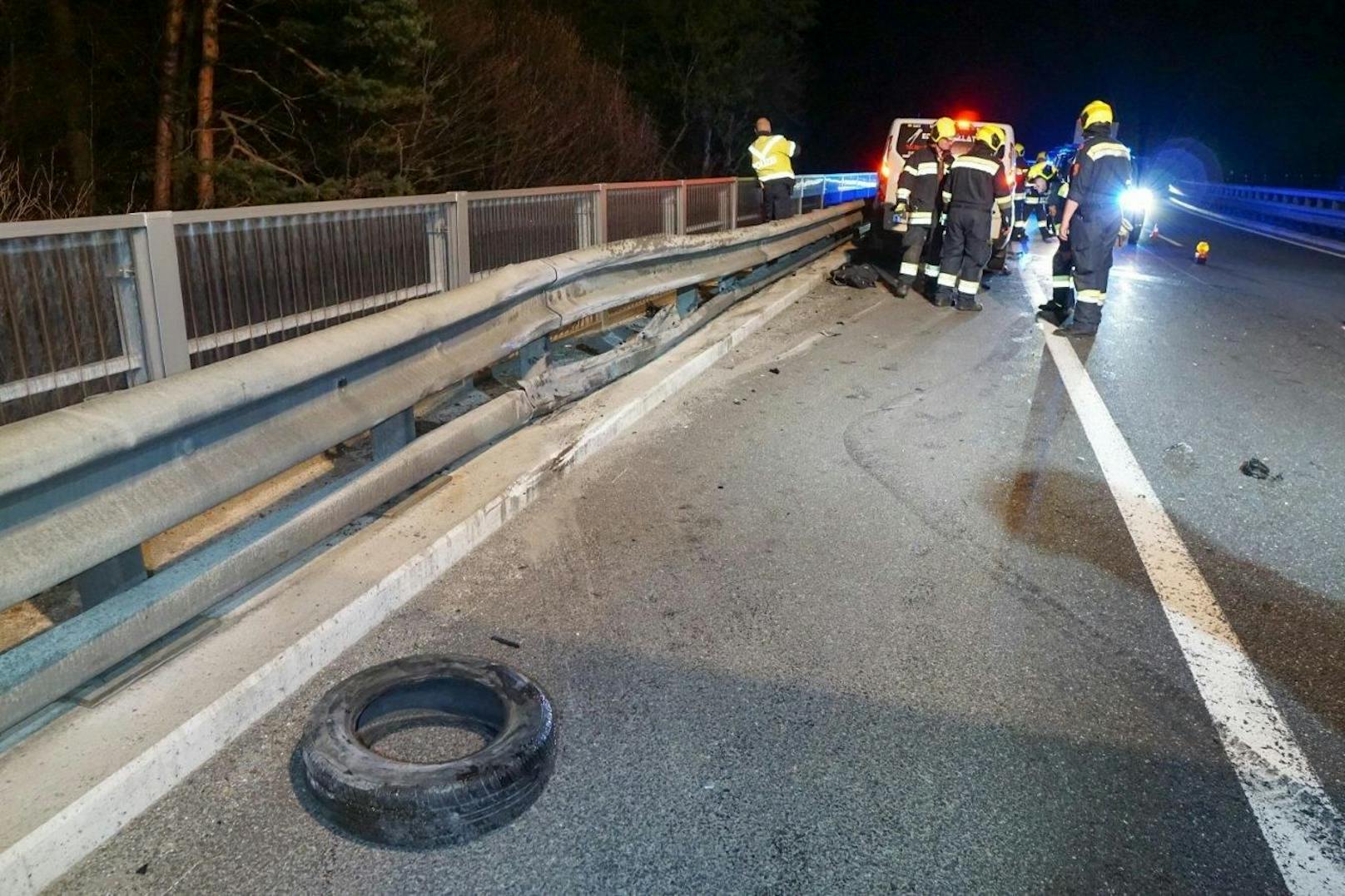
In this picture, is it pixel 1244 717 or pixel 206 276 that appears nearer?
pixel 1244 717

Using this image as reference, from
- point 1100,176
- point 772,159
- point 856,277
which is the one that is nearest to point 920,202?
point 856,277

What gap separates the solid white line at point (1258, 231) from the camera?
23.0 meters

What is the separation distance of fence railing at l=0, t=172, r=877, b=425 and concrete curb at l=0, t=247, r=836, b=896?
43.6 inches

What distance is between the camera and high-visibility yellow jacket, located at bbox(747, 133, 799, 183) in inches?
585

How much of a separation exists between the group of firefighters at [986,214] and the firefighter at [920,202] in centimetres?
1

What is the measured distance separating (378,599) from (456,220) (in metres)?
3.30

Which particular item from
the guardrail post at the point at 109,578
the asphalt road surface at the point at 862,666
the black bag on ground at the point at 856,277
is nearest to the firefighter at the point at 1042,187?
the black bag on ground at the point at 856,277

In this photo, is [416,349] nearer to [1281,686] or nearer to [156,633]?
[156,633]

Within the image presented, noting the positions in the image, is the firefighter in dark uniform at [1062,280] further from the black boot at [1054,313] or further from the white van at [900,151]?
the white van at [900,151]

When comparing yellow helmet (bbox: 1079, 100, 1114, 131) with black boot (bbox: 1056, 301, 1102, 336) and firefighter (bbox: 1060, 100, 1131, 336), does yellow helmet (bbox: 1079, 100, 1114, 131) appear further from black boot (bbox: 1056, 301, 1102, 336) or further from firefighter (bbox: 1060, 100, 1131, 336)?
black boot (bbox: 1056, 301, 1102, 336)

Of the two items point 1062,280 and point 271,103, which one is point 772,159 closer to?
point 1062,280

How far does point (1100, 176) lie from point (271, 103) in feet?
40.5

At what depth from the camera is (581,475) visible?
5.66 meters

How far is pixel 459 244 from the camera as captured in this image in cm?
653
